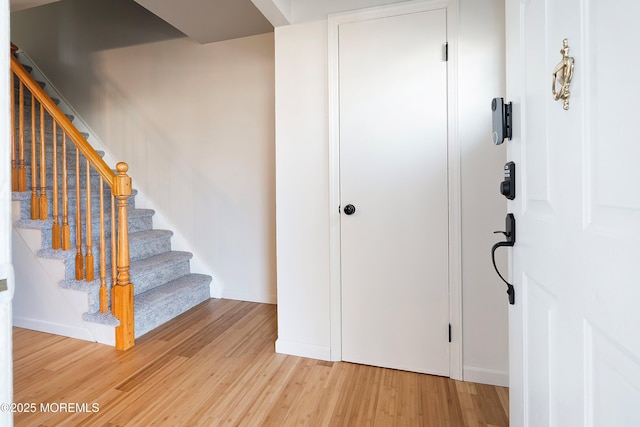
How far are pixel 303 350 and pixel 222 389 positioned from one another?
0.56m

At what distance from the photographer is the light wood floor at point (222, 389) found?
1.54 m

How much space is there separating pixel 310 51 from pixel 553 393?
203 centimetres

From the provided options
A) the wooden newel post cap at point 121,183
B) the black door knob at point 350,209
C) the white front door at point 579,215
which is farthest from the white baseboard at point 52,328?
the white front door at point 579,215

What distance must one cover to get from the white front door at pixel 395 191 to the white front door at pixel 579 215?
95 cm

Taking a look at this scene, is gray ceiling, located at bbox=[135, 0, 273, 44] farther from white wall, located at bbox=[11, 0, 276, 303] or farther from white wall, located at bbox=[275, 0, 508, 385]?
white wall, located at bbox=[275, 0, 508, 385]

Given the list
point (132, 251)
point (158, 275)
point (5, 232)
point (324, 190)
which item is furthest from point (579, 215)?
point (132, 251)

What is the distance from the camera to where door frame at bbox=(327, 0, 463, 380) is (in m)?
1.77

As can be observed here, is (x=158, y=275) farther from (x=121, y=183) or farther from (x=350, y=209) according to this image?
(x=350, y=209)

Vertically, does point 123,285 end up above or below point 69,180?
below

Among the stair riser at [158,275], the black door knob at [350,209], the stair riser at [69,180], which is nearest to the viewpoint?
the black door knob at [350,209]

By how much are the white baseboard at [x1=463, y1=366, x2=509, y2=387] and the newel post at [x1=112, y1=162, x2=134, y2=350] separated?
2.19m

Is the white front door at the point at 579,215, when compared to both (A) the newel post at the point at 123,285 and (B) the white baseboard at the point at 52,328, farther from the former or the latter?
(B) the white baseboard at the point at 52,328

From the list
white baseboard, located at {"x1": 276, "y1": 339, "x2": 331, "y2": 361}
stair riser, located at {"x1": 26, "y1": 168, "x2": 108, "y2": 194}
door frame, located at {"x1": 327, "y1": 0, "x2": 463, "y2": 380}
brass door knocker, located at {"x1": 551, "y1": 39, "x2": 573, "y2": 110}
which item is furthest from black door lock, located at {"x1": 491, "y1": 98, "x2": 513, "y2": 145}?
stair riser, located at {"x1": 26, "y1": 168, "x2": 108, "y2": 194}

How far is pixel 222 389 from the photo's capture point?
177 centimetres
